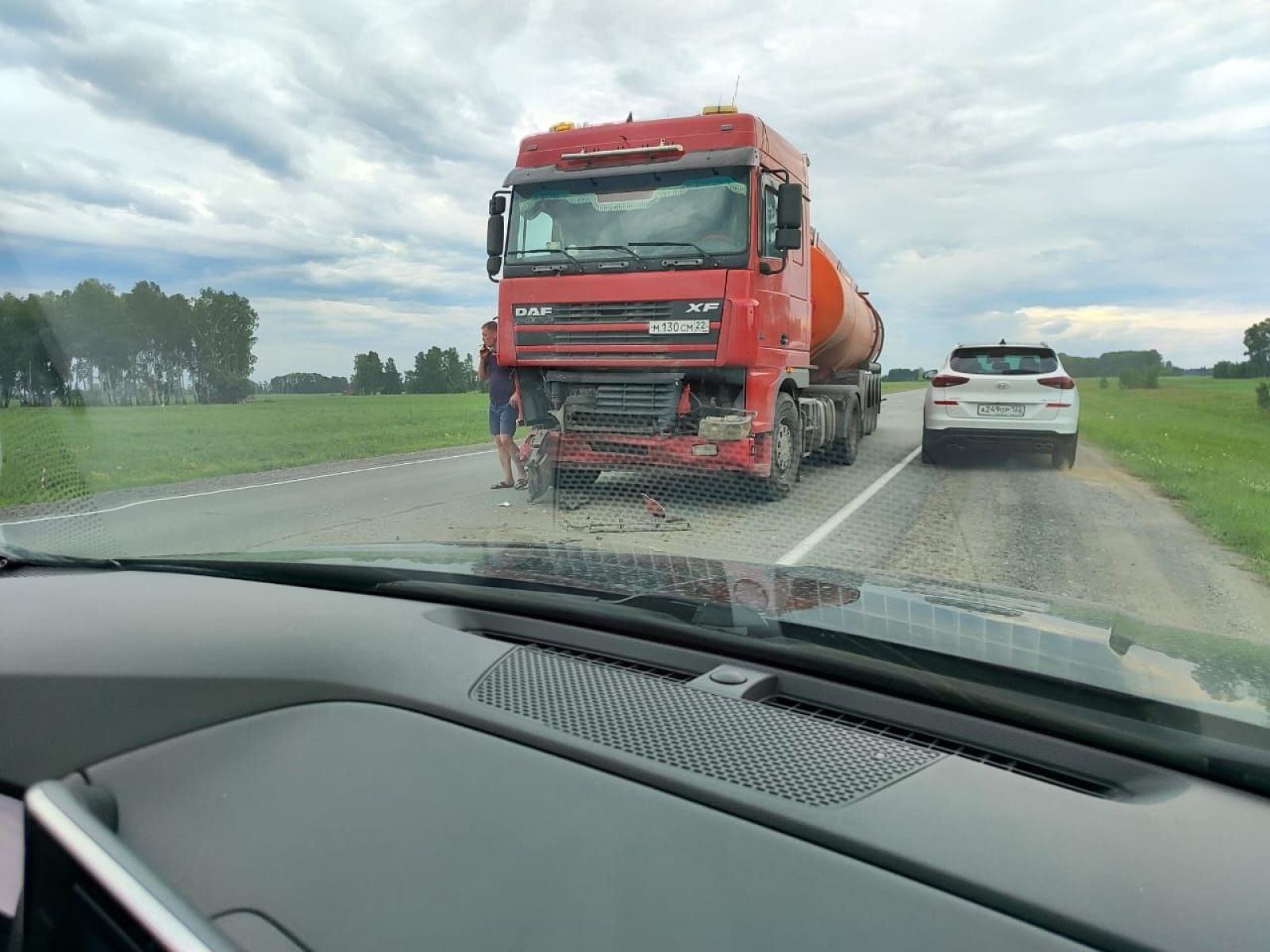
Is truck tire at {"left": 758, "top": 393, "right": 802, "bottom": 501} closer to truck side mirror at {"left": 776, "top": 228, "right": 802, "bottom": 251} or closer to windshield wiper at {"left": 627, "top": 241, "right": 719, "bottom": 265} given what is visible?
truck side mirror at {"left": 776, "top": 228, "right": 802, "bottom": 251}

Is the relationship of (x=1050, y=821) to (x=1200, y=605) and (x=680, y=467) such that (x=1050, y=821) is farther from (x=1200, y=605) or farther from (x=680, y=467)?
(x=680, y=467)

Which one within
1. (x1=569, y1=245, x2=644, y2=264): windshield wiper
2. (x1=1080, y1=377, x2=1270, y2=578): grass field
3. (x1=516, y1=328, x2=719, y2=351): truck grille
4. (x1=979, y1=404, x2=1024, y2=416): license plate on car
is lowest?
(x1=1080, y1=377, x2=1270, y2=578): grass field

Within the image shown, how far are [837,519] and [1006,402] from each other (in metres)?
3.58

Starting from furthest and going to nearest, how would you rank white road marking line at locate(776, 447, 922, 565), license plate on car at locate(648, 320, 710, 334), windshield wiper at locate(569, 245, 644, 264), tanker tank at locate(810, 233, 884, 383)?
tanker tank at locate(810, 233, 884, 383) < windshield wiper at locate(569, 245, 644, 264) < license plate on car at locate(648, 320, 710, 334) < white road marking line at locate(776, 447, 922, 565)

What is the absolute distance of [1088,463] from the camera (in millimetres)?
11227

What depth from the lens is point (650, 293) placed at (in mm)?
8844

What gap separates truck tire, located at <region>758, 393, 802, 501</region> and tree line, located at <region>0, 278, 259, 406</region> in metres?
5.16

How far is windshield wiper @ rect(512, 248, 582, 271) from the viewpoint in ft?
30.1

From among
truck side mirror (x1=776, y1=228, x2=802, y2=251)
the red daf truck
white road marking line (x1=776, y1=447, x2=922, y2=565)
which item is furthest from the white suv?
truck side mirror (x1=776, y1=228, x2=802, y2=251)

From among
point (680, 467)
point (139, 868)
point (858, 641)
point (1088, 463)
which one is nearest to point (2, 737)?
point (139, 868)

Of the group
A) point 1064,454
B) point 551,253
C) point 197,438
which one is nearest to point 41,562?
point 551,253

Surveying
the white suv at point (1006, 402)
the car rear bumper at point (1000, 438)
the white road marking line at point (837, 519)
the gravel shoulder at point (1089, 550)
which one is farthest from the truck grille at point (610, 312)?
the car rear bumper at point (1000, 438)

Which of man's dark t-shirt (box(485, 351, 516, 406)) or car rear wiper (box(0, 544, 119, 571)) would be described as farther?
man's dark t-shirt (box(485, 351, 516, 406))

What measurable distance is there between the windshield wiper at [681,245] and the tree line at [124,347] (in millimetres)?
3931
